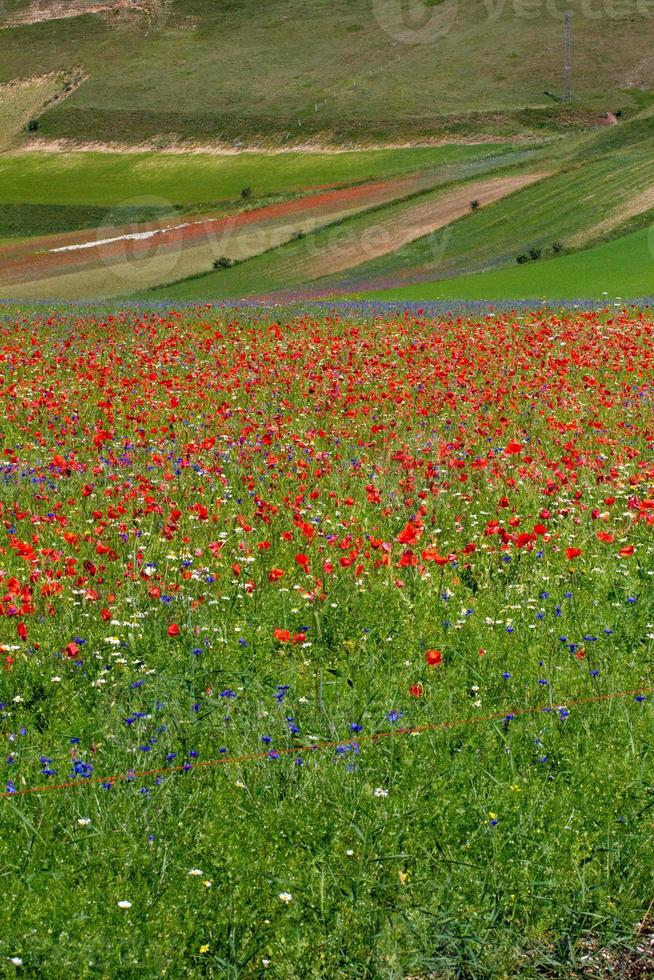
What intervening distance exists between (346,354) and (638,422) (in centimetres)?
610

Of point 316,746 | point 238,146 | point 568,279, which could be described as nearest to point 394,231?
point 568,279

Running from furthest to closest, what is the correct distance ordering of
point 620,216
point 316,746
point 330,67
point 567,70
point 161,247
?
point 330,67, point 567,70, point 161,247, point 620,216, point 316,746

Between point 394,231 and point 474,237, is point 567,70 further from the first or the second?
point 474,237

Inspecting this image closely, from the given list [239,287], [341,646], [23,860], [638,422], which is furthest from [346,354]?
[239,287]

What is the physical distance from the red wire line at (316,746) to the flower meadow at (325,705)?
18 millimetres

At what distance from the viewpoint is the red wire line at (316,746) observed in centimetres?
501

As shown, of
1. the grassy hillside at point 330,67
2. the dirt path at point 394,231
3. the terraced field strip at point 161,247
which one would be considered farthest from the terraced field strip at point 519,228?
the grassy hillside at point 330,67

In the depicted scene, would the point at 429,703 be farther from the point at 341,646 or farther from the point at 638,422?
the point at 638,422

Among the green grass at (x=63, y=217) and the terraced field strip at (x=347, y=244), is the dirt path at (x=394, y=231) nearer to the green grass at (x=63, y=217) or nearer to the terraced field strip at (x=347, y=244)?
the terraced field strip at (x=347, y=244)

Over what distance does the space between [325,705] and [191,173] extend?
108m

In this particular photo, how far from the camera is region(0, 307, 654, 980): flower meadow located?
4.29 metres

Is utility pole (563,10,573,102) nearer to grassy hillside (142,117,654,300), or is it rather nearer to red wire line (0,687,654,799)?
grassy hillside (142,117,654,300)

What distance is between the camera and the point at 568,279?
118ft

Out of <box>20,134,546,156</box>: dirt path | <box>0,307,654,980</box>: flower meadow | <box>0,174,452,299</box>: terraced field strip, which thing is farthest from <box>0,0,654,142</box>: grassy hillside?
<box>0,307,654,980</box>: flower meadow
